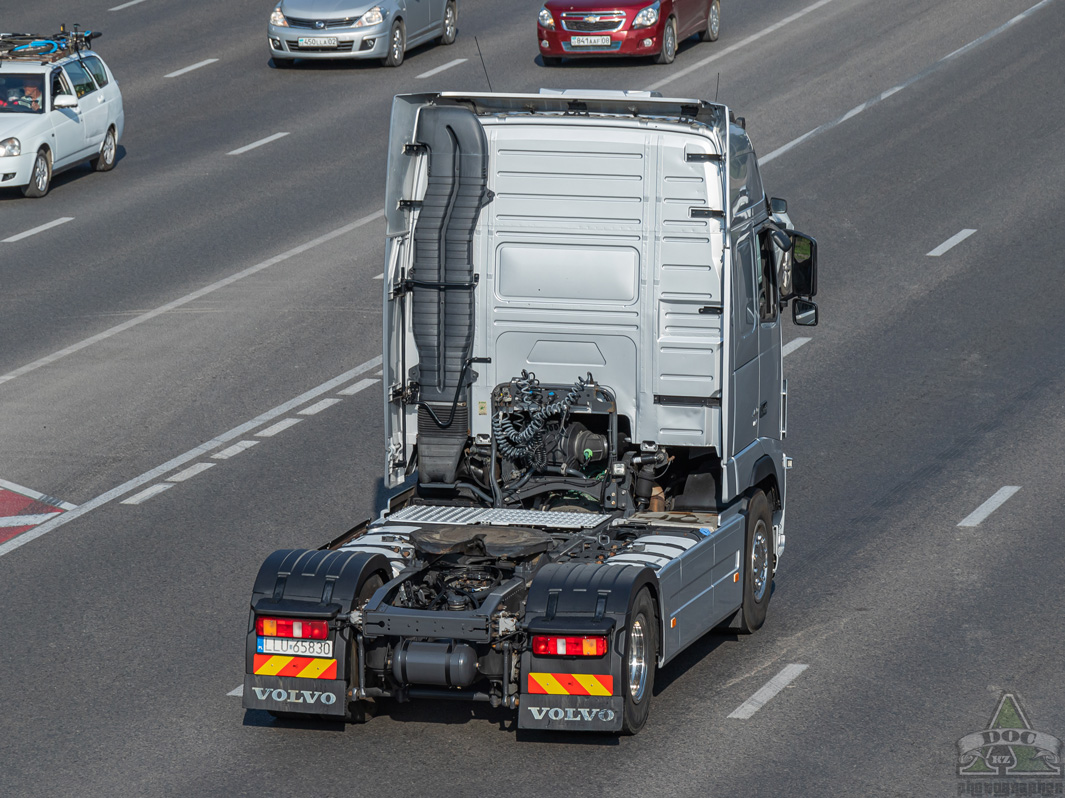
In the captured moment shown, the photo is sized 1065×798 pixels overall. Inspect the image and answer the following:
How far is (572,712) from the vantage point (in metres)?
9.59

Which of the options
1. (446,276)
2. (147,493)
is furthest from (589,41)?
(446,276)

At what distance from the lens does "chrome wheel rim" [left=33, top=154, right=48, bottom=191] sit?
25.7 m

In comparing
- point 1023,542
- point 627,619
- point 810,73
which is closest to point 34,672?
point 627,619

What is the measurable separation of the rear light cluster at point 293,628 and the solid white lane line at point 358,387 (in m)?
7.99

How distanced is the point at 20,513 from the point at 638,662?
6.57 metres

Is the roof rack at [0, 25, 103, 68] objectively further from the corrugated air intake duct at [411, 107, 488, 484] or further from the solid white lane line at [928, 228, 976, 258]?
the corrugated air intake duct at [411, 107, 488, 484]

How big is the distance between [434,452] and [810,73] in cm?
2000

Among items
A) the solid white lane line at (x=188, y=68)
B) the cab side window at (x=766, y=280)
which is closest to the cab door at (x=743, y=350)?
the cab side window at (x=766, y=280)

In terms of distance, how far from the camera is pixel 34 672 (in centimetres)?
1131

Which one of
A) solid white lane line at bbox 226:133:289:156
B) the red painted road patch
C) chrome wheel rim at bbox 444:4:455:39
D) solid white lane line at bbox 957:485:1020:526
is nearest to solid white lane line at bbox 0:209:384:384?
the red painted road patch

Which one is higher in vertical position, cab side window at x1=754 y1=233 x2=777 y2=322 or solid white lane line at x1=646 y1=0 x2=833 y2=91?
cab side window at x1=754 y1=233 x2=777 y2=322

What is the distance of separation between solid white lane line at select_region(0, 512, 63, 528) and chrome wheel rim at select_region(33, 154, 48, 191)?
12.1 meters

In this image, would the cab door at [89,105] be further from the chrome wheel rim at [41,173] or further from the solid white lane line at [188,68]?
the solid white lane line at [188,68]

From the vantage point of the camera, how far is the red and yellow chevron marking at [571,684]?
9.53 metres
